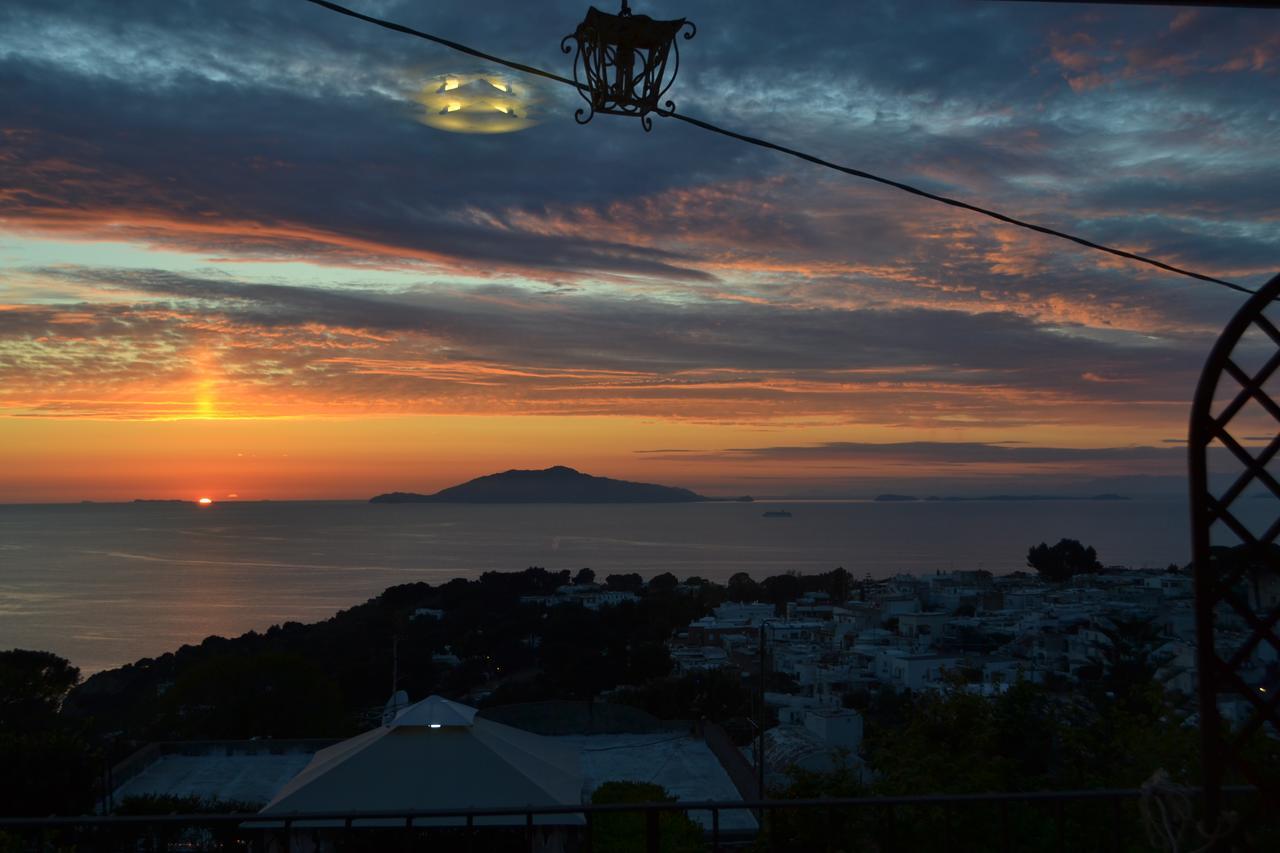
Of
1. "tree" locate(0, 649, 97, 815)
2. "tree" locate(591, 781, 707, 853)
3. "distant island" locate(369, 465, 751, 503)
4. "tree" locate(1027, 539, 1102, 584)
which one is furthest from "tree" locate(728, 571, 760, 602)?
"distant island" locate(369, 465, 751, 503)

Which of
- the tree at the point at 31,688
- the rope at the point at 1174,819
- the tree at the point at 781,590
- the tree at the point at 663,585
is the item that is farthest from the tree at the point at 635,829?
the tree at the point at 781,590

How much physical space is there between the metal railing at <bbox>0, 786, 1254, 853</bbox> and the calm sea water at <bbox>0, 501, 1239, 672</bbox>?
3353 cm

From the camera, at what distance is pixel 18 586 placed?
213 feet

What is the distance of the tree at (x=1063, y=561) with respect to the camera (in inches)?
1361

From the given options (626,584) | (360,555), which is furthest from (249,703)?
(360,555)

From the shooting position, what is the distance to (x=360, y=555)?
84.2 meters

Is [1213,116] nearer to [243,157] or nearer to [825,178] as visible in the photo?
[825,178]

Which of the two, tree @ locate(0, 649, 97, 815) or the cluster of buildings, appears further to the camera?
the cluster of buildings

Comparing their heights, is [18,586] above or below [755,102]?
below

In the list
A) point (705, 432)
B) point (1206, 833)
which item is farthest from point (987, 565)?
point (1206, 833)

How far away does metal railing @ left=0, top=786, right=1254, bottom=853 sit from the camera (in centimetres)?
285

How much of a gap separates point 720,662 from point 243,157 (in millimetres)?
15096

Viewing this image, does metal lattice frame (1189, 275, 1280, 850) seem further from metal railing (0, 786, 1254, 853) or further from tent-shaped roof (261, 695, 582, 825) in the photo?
tent-shaped roof (261, 695, 582, 825)

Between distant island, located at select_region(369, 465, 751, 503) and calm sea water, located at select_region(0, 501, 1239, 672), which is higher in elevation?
distant island, located at select_region(369, 465, 751, 503)
